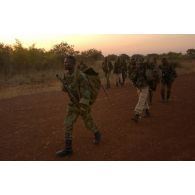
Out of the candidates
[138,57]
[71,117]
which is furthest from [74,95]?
[138,57]

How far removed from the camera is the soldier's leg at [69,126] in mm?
6500

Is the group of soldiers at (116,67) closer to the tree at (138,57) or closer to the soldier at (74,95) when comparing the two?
the tree at (138,57)

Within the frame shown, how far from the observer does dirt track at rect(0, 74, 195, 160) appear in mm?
6703

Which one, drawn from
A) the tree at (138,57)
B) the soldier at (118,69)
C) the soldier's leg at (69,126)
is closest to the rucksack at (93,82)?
the soldier's leg at (69,126)

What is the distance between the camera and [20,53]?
19531 mm

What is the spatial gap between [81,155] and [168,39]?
3433 millimetres

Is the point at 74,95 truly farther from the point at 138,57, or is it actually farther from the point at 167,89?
the point at 167,89

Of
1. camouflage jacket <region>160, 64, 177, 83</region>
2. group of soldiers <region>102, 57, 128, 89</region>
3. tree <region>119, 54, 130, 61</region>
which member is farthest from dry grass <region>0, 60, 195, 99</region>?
camouflage jacket <region>160, 64, 177, 83</region>

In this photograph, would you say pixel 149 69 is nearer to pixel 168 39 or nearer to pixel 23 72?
pixel 168 39

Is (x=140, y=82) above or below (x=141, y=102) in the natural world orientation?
above

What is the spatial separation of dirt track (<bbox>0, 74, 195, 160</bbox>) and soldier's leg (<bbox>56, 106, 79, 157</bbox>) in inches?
4.8

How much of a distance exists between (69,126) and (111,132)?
189cm

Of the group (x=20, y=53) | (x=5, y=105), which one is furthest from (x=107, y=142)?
(x=20, y=53)

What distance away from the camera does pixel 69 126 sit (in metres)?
6.49
